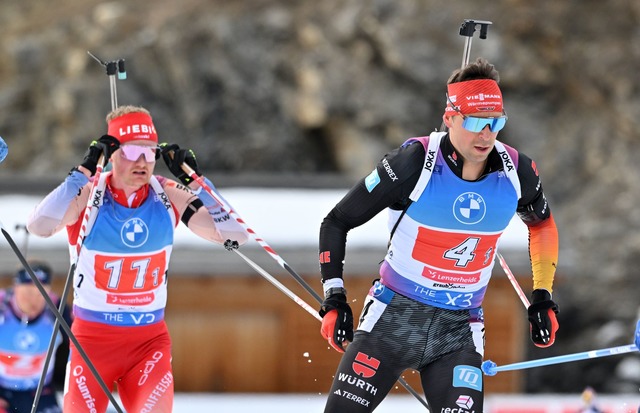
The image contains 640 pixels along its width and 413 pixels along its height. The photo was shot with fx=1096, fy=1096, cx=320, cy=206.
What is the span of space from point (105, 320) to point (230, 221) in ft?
3.23

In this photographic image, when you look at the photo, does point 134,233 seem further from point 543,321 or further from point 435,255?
point 543,321

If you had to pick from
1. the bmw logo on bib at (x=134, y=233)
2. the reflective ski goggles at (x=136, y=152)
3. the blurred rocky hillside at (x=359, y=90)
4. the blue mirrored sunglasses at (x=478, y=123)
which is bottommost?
the bmw logo on bib at (x=134, y=233)

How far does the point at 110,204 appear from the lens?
5.93 m

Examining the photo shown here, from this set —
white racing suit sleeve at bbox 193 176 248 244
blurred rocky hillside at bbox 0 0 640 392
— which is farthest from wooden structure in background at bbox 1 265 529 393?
blurred rocky hillside at bbox 0 0 640 392

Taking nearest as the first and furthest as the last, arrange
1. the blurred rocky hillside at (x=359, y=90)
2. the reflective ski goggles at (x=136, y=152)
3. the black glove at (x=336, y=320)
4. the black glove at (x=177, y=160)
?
the black glove at (x=336, y=320), the reflective ski goggles at (x=136, y=152), the black glove at (x=177, y=160), the blurred rocky hillside at (x=359, y=90)

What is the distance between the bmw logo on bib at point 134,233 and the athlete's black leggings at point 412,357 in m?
1.40

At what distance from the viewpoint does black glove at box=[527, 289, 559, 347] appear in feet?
17.0

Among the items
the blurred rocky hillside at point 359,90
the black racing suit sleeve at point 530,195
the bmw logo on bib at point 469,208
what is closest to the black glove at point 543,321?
the black racing suit sleeve at point 530,195

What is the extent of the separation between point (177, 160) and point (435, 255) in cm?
193

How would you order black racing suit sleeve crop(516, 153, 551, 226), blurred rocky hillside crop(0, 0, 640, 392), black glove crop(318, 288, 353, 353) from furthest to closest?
1. blurred rocky hillside crop(0, 0, 640, 392)
2. black racing suit sleeve crop(516, 153, 551, 226)
3. black glove crop(318, 288, 353, 353)

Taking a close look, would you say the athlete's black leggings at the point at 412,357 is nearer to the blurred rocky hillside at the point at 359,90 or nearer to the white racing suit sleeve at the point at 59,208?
the white racing suit sleeve at the point at 59,208

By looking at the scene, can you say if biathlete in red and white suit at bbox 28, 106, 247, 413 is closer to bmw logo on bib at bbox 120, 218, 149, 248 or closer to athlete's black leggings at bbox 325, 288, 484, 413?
bmw logo on bib at bbox 120, 218, 149, 248

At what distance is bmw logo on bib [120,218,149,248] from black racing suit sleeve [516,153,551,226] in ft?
6.54

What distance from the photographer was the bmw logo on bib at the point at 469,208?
16.3 feet
